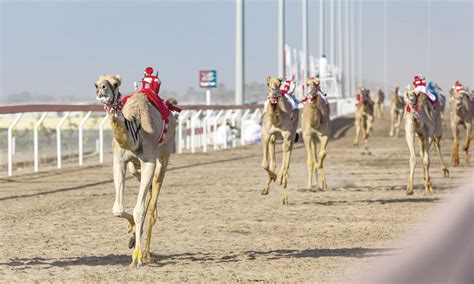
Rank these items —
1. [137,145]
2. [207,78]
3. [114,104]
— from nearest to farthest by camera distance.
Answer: [114,104], [137,145], [207,78]

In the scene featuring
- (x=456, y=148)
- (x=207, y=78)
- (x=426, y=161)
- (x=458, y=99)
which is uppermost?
(x=207, y=78)

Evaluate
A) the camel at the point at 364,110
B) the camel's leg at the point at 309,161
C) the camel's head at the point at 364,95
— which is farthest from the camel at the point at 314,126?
the camel's head at the point at 364,95

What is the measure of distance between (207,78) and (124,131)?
2650 cm

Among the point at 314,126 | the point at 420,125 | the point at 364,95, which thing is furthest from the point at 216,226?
the point at 364,95

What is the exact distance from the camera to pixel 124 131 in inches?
320

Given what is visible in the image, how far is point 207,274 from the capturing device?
303 inches

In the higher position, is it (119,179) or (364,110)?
(364,110)

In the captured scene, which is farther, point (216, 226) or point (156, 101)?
point (216, 226)

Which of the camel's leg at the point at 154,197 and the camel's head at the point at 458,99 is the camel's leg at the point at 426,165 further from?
the camel's leg at the point at 154,197

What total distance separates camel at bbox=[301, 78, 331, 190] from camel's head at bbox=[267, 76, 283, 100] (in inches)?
82.9

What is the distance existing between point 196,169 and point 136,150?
1346cm

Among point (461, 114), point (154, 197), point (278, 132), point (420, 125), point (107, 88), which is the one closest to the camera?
point (107, 88)

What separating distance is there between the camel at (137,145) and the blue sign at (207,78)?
83.2 feet

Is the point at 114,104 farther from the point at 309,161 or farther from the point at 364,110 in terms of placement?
the point at 364,110
